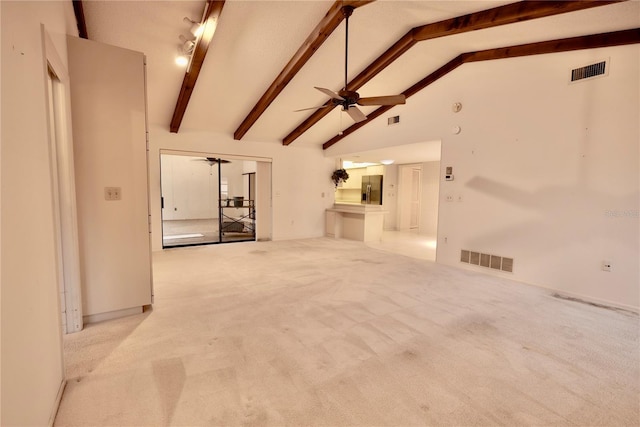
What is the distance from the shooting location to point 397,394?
1915 mm

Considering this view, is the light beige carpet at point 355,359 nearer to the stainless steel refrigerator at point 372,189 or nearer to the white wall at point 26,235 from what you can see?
the white wall at point 26,235

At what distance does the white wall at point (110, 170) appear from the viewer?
8.95ft

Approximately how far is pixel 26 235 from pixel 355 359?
83.7 inches

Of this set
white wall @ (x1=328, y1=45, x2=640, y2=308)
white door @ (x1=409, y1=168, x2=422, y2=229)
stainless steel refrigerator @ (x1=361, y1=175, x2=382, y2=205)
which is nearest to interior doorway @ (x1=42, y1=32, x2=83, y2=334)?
white wall @ (x1=328, y1=45, x2=640, y2=308)

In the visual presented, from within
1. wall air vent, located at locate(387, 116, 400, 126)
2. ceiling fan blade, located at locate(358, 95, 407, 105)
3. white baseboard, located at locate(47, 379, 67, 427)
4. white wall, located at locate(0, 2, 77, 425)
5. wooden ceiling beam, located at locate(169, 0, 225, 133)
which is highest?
wooden ceiling beam, located at locate(169, 0, 225, 133)

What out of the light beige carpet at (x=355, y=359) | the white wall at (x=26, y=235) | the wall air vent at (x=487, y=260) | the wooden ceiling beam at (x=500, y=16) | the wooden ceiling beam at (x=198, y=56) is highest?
the wooden ceiling beam at (x=500, y=16)

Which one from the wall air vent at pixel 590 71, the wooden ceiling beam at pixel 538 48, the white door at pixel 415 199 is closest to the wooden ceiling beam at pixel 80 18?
the wooden ceiling beam at pixel 538 48

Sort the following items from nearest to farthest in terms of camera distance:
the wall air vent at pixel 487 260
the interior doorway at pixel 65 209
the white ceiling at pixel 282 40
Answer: the interior doorway at pixel 65 209, the white ceiling at pixel 282 40, the wall air vent at pixel 487 260

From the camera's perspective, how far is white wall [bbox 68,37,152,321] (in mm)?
2727

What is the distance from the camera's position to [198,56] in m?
3.97

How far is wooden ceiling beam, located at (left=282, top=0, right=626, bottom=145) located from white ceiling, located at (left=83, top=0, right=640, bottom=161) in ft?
0.28

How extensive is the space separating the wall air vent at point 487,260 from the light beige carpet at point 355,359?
0.61m

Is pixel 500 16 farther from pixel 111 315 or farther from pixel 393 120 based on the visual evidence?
pixel 111 315

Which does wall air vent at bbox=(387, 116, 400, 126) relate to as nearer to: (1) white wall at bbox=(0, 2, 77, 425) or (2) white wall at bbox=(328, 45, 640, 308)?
(2) white wall at bbox=(328, 45, 640, 308)
